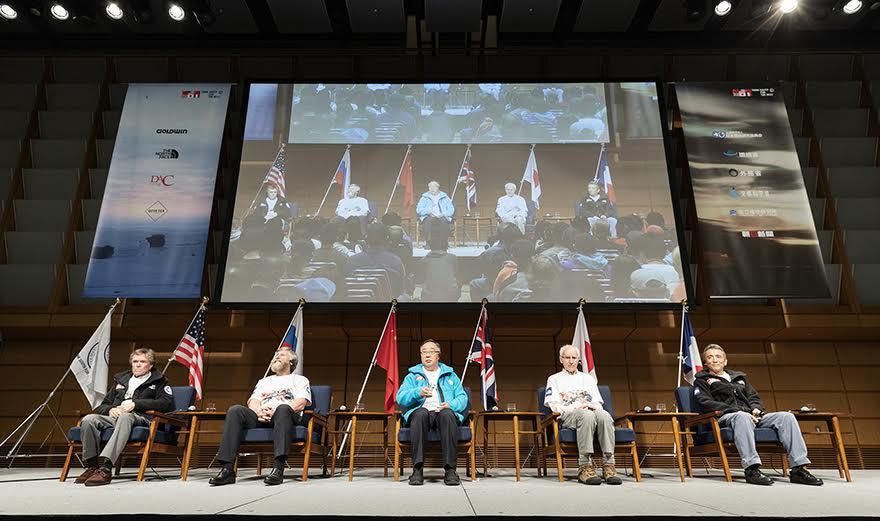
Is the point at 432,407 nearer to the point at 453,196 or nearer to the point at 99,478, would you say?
the point at 99,478

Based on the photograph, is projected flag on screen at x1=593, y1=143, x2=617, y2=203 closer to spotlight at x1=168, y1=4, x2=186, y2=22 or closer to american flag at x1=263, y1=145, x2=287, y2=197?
american flag at x1=263, y1=145, x2=287, y2=197

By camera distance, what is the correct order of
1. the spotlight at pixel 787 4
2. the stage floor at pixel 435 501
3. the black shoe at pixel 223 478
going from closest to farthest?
the stage floor at pixel 435 501, the black shoe at pixel 223 478, the spotlight at pixel 787 4

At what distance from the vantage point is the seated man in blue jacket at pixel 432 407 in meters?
3.81

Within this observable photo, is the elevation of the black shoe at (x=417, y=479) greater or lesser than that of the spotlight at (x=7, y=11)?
lesser

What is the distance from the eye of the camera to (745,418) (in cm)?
410

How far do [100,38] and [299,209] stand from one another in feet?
15.3

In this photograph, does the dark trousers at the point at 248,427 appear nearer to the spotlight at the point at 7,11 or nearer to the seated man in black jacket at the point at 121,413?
the seated man in black jacket at the point at 121,413

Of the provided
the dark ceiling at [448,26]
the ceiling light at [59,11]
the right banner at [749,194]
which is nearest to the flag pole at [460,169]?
the dark ceiling at [448,26]

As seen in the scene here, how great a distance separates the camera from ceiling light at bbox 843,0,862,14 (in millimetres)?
7241

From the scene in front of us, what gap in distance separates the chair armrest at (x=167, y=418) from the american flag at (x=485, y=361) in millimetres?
2525

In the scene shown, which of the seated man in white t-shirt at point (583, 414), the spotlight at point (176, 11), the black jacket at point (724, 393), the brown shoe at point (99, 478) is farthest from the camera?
the spotlight at point (176, 11)

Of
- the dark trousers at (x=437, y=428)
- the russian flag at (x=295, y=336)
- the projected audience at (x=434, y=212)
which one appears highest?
the projected audience at (x=434, y=212)

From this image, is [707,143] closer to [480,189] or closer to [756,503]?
[480,189]

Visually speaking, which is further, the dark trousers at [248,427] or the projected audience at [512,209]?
the projected audience at [512,209]
